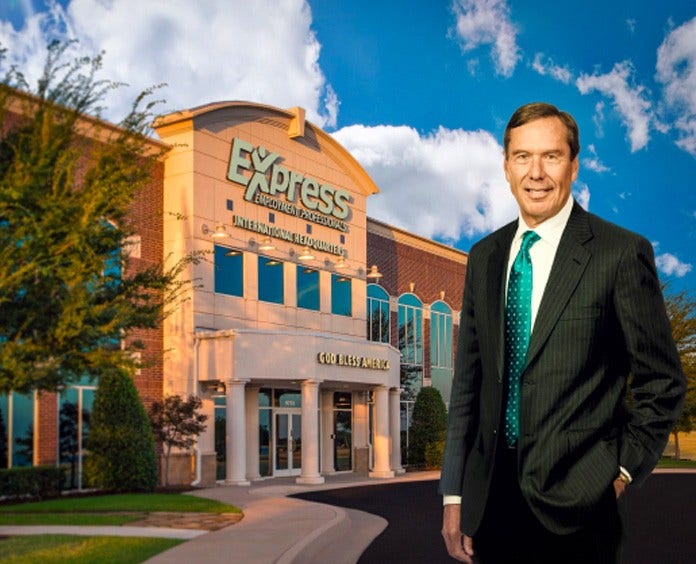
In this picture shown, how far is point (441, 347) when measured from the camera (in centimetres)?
4116

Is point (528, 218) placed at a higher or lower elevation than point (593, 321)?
higher

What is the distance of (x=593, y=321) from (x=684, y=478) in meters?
31.1

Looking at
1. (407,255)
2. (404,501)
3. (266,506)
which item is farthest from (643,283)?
(407,255)

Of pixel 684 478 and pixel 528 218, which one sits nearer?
pixel 528 218

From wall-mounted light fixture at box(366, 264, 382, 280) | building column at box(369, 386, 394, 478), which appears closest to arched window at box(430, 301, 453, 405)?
wall-mounted light fixture at box(366, 264, 382, 280)

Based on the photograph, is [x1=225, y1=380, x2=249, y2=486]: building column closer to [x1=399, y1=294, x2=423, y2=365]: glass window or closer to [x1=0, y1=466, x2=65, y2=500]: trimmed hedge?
[x1=0, y1=466, x2=65, y2=500]: trimmed hedge

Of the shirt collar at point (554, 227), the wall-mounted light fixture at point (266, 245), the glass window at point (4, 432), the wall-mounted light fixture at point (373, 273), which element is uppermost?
the wall-mounted light fixture at point (266, 245)

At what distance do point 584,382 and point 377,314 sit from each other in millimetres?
33454

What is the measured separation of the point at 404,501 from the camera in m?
21.6

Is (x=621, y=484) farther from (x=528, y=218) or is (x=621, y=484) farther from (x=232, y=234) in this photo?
(x=232, y=234)

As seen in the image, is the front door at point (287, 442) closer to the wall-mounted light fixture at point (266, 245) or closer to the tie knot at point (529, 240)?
the wall-mounted light fixture at point (266, 245)

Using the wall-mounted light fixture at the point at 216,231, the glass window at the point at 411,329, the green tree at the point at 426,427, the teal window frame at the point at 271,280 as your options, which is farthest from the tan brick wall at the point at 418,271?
the wall-mounted light fixture at the point at 216,231

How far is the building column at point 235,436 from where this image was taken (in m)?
26.2

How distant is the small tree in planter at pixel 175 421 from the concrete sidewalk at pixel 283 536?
3128mm
